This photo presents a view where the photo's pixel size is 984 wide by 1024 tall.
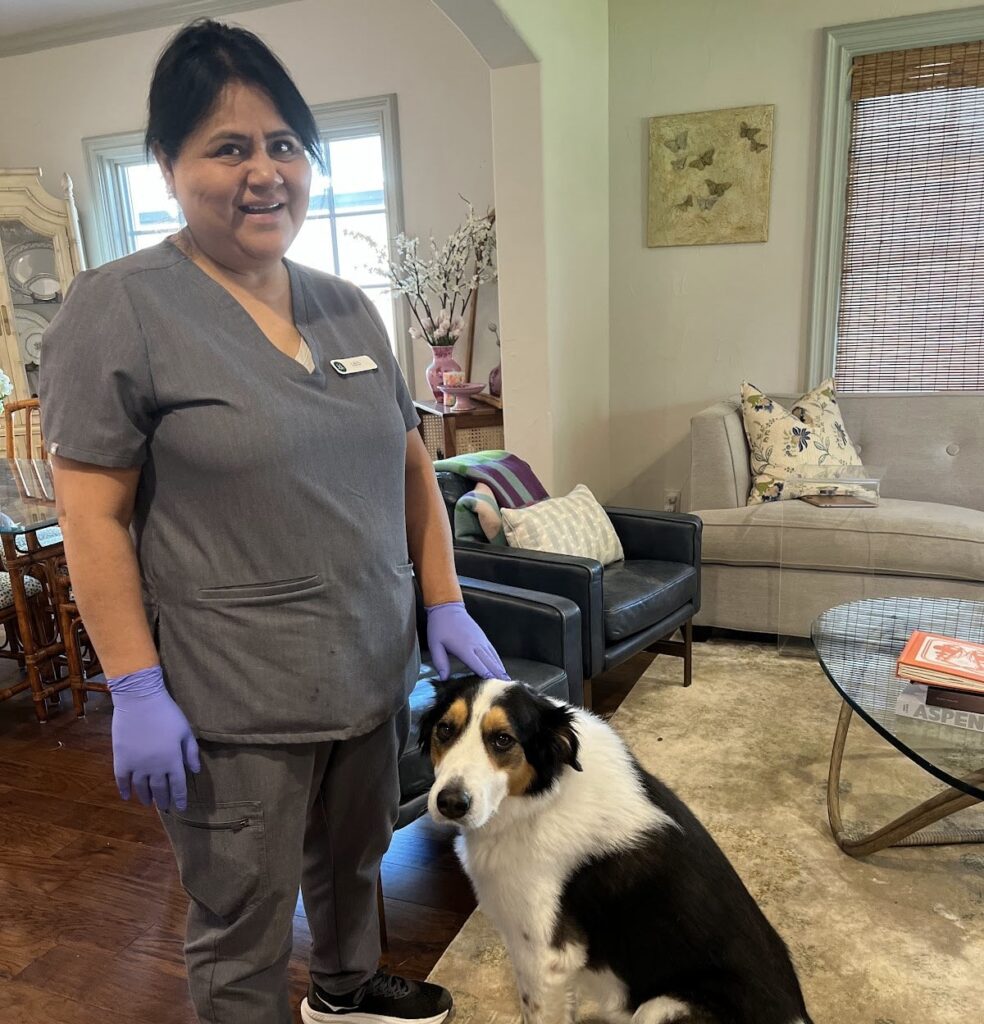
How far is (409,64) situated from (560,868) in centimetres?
404

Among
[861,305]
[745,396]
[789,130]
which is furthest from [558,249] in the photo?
[861,305]

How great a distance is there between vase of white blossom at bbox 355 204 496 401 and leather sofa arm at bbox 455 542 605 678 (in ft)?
5.62

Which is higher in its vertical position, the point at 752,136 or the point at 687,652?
the point at 752,136

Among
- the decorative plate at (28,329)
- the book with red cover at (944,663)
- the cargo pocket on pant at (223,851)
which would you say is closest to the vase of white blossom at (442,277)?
the decorative plate at (28,329)

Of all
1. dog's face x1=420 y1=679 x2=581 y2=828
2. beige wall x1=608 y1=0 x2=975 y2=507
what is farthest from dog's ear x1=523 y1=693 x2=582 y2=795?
beige wall x1=608 y1=0 x2=975 y2=507

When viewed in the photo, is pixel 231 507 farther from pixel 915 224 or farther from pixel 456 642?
pixel 915 224

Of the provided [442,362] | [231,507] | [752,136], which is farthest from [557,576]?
[752,136]

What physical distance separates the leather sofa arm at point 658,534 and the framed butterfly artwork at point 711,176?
1.72 metres

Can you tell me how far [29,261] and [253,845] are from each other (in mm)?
4837

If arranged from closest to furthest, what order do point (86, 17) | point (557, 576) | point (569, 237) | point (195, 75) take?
1. point (195, 75)
2. point (557, 576)
3. point (569, 237)
4. point (86, 17)

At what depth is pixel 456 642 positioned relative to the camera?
1330mm

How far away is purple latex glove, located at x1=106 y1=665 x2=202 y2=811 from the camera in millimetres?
951

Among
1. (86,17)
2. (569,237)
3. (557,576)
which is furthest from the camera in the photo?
(86,17)

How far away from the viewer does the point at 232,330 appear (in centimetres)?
97
